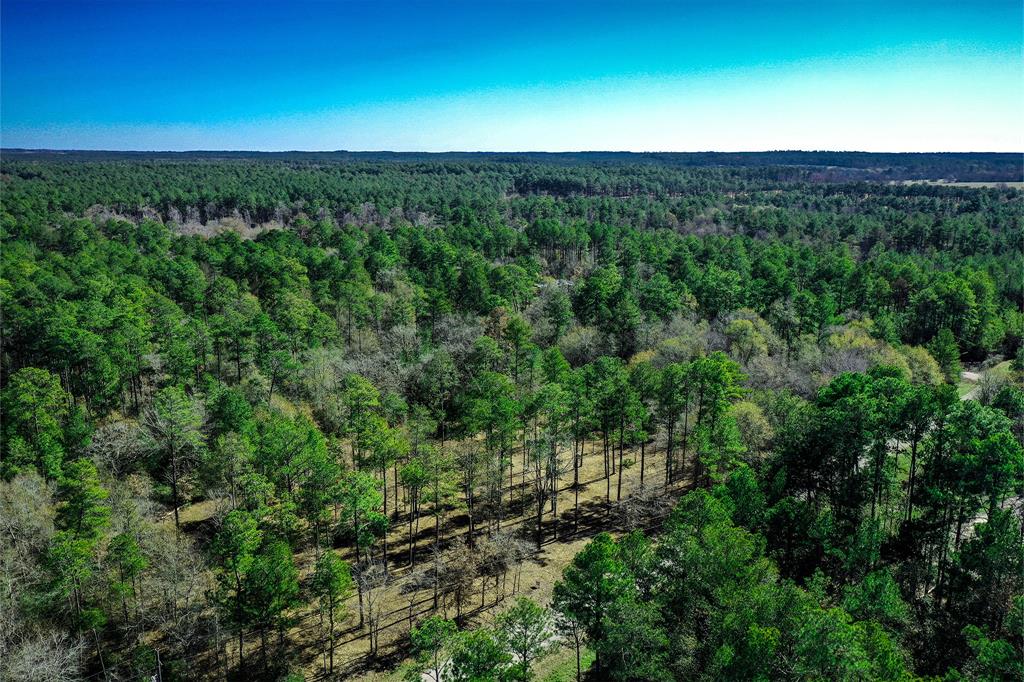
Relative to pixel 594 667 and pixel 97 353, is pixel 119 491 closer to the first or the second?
pixel 97 353

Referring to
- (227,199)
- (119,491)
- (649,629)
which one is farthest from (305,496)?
(227,199)

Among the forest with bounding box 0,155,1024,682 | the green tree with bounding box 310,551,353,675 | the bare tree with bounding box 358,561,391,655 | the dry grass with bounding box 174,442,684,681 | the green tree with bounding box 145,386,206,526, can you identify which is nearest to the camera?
the forest with bounding box 0,155,1024,682

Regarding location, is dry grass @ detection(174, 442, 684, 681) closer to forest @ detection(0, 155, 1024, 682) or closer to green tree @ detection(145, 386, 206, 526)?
forest @ detection(0, 155, 1024, 682)

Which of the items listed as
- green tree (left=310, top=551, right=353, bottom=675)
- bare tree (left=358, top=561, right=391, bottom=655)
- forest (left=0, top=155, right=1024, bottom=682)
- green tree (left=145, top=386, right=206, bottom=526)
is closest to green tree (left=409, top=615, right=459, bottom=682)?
forest (left=0, top=155, right=1024, bottom=682)

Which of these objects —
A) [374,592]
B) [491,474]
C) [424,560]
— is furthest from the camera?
[491,474]

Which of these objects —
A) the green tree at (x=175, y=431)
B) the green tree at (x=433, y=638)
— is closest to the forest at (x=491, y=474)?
the green tree at (x=433, y=638)

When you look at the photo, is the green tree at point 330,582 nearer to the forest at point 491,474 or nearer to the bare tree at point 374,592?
the forest at point 491,474

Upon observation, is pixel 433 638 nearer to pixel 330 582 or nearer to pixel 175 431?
pixel 330 582

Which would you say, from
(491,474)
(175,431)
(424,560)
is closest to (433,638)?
(424,560)

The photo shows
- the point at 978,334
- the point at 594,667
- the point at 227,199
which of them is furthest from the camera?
the point at 227,199
